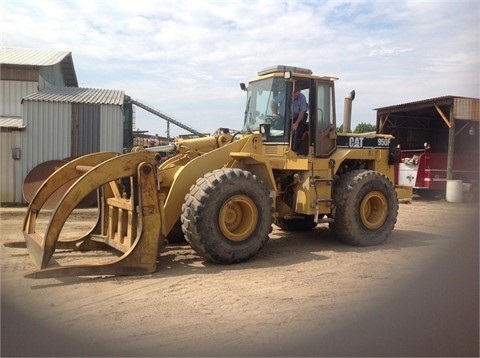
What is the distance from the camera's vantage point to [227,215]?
20.3 ft

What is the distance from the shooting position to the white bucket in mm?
16047

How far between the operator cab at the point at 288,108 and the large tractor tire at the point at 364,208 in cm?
69

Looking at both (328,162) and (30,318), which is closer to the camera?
(30,318)

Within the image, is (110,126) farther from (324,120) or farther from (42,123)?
(324,120)

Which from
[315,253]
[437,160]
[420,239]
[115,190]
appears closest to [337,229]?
[315,253]

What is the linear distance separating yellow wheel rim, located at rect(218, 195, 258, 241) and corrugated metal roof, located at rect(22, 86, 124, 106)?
30.5 ft

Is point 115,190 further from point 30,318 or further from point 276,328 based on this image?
point 276,328

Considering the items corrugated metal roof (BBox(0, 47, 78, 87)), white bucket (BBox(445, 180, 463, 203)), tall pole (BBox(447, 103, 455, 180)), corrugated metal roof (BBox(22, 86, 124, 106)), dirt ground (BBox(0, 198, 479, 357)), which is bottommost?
dirt ground (BBox(0, 198, 479, 357))

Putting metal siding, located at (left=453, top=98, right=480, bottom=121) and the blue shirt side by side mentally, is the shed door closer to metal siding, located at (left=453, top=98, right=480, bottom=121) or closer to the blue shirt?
the blue shirt

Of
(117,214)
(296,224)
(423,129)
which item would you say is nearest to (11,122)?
(117,214)

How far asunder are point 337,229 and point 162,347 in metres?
4.67

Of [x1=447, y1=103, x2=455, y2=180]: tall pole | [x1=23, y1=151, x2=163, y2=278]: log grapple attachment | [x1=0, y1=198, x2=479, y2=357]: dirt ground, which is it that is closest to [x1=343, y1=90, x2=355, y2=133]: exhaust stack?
[x1=0, y1=198, x2=479, y2=357]: dirt ground

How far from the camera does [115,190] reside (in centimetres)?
670

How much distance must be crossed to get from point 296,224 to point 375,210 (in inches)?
65.2
